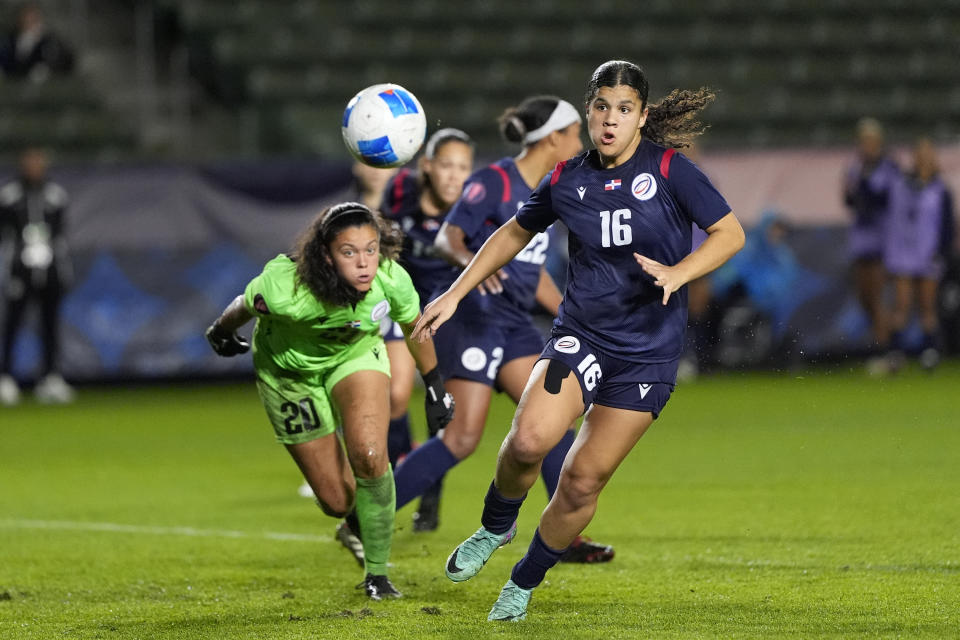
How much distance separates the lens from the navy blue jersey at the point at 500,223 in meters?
7.26

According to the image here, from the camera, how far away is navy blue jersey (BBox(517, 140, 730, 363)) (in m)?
5.45

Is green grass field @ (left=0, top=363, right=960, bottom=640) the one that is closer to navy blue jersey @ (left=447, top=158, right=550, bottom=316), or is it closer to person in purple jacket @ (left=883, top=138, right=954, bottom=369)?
navy blue jersey @ (left=447, top=158, right=550, bottom=316)

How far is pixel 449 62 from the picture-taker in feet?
62.3

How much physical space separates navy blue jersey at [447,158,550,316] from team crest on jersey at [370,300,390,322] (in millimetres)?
1206

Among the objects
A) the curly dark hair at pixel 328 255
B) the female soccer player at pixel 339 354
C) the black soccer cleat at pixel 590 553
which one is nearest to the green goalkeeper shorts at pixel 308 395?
the female soccer player at pixel 339 354

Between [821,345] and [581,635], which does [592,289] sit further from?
[821,345]

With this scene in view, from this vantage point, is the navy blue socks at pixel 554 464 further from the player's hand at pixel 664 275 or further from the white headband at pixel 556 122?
the player's hand at pixel 664 275

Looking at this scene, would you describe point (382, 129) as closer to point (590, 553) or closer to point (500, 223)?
point (500, 223)

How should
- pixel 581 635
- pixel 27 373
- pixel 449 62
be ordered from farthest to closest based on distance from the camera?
pixel 449 62 → pixel 27 373 → pixel 581 635

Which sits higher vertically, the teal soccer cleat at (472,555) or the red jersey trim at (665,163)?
the red jersey trim at (665,163)

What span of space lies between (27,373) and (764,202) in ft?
27.5

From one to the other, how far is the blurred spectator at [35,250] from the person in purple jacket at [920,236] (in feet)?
29.2

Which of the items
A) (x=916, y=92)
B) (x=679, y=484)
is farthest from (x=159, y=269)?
(x=916, y=92)

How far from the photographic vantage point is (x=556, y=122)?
7.27 meters
